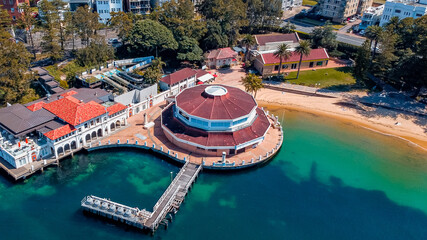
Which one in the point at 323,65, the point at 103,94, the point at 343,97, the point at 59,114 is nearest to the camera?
the point at 59,114

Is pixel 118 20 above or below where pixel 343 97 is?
above

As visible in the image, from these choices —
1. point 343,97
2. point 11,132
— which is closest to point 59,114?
point 11,132

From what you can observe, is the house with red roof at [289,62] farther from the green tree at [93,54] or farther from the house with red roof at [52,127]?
the house with red roof at [52,127]

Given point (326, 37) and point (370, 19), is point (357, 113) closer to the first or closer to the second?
point (326, 37)

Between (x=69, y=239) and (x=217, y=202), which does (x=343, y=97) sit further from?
(x=69, y=239)

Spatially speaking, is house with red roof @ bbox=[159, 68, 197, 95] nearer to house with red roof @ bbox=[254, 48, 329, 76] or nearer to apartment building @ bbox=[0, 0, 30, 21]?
house with red roof @ bbox=[254, 48, 329, 76]

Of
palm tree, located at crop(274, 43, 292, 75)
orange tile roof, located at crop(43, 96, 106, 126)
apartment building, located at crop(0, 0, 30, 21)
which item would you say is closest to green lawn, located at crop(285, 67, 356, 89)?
palm tree, located at crop(274, 43, 292, 75)

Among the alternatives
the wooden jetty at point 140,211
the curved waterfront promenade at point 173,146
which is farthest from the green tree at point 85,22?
the wooden jetty at point 140,211

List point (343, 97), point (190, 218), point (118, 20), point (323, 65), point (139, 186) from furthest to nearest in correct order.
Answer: point (323, 65) → point (118, 20) → point (343, 97) → point (139, 186) → point (190, 218)
